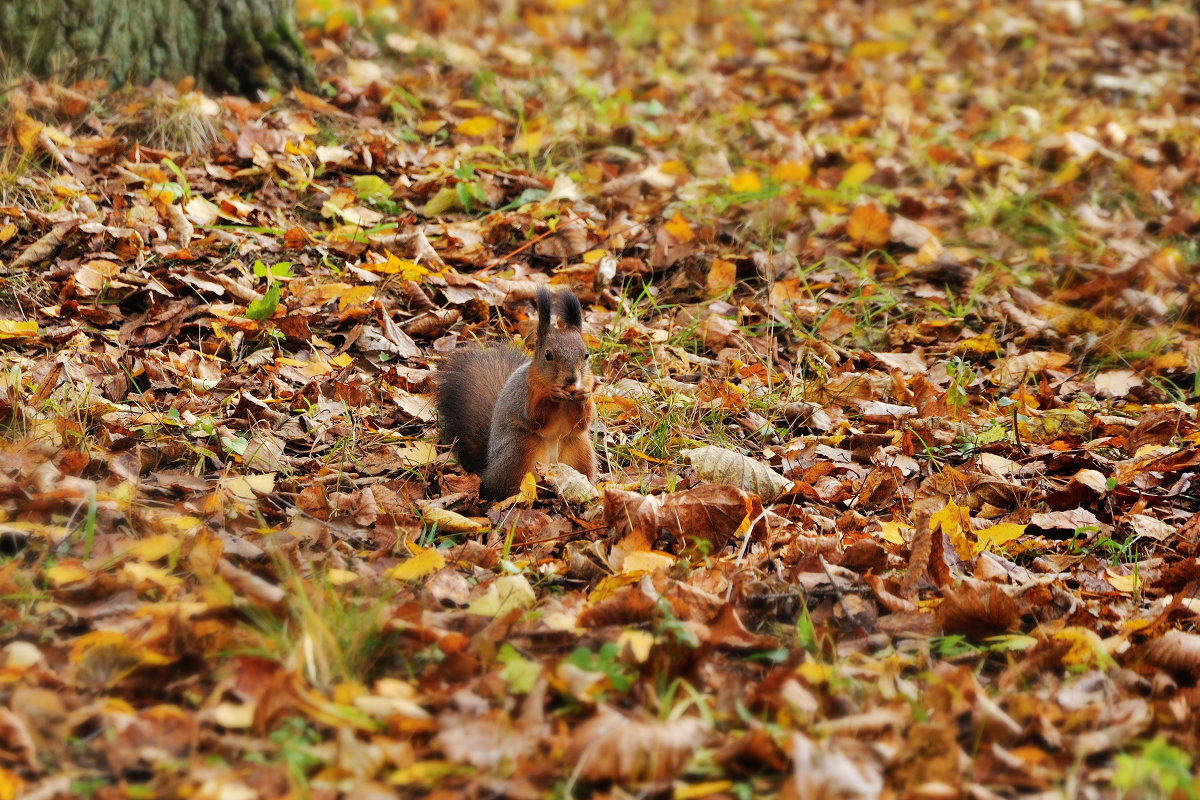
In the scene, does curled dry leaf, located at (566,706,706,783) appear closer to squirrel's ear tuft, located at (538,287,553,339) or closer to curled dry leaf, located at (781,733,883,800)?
curled dry leaf, located at (781,733,883,800)

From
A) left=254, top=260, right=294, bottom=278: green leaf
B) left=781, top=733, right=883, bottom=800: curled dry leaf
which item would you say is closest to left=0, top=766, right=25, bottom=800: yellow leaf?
left=781, top=733, right=883, bottom=800: curled dry leaf

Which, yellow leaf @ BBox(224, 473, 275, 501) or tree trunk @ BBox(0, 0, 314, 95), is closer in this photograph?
yellow leaf @ BBox(224, 473, 275, 501)

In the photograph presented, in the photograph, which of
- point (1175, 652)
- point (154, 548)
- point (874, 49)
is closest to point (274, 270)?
point (154, 548)

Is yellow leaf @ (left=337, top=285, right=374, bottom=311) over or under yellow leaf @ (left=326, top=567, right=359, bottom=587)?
over

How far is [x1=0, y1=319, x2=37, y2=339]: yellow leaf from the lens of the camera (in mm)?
3312

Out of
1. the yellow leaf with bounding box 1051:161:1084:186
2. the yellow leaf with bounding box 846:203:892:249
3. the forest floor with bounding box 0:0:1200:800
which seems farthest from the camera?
the yellow leaf with bounding box 1051:161:1084:186

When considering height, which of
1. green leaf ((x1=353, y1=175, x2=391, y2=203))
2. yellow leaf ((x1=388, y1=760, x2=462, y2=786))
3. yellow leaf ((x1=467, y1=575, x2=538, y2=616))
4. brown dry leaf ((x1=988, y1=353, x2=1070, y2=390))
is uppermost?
green leaf ((x1=353, y1=175, x2=391, y2=203))

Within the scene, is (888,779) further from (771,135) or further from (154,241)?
(771,135)

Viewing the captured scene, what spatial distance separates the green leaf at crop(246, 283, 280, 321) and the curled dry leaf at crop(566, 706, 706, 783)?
224 cm

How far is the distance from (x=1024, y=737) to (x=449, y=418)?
1936 mm

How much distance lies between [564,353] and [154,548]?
1219mm

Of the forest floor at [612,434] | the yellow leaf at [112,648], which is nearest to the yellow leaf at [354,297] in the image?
the forest floor at [612,434]

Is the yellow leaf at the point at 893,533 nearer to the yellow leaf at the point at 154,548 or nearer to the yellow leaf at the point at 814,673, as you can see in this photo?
the yellow leaf at the point at 814,673

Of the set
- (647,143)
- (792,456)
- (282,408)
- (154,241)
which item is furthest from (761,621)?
(647,143)
